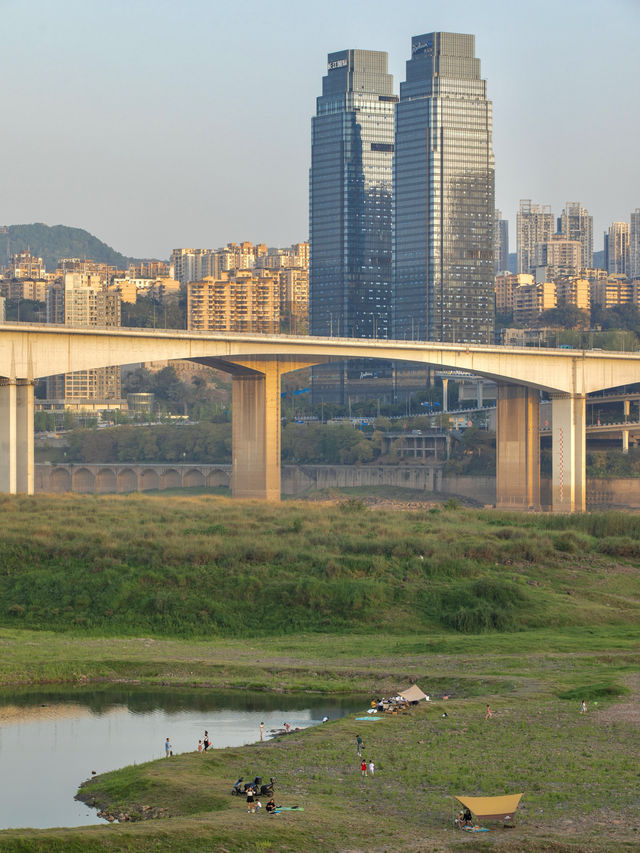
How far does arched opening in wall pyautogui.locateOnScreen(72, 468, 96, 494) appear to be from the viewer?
488 ft

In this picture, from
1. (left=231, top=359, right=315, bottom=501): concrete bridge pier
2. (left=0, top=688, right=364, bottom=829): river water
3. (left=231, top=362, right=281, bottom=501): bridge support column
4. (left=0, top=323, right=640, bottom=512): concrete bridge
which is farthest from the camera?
(left=231, top=362, right=281, bottom=501): bridge support column

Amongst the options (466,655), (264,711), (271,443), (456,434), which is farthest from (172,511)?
(456,434)

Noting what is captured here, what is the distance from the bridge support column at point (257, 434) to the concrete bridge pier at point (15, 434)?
76.6ft

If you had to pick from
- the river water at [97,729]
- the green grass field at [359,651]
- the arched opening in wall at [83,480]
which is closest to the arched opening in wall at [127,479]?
the arched opening in wall at [83,480]

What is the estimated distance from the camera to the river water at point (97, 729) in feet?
100

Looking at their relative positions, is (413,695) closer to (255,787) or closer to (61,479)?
(255,787)

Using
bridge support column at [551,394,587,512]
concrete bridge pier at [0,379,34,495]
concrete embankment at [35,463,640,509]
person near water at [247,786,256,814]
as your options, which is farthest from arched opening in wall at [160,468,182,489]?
person near water at [247,786,256,814]

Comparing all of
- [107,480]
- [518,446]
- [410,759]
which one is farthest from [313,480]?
[410,759]

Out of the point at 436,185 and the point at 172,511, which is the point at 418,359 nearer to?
the point at 172,511

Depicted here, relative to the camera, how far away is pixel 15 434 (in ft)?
269

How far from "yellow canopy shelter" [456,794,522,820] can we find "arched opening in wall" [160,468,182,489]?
11902 centimetres

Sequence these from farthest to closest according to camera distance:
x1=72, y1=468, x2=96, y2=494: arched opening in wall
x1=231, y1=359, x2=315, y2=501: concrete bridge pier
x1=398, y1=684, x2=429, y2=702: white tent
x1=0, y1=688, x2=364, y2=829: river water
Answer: x1=72, y1=468, x2=96, y2=494: arched opening in wall
x1=231, y1=359, x2=315, y2=501: concrete bridge pier
x1=398, y1=684, x2=429, y2=702: white tent
x1=0, y1=688, x2=364, y2=829: river water

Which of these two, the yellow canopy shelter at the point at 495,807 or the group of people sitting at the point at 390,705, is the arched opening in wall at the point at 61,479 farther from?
the yellow canopy shelter at the point at 495,807

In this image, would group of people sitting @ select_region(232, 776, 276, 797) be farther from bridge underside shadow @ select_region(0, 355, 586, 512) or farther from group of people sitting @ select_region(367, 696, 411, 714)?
bridge underside shadow @ select_region(0, 355, 586, 512)
